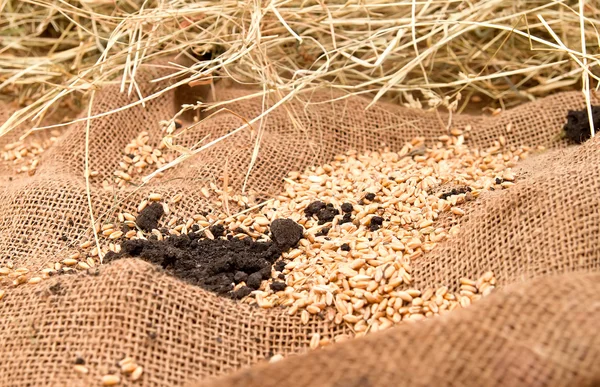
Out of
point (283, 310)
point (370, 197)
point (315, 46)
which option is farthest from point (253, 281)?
point (315, 46)

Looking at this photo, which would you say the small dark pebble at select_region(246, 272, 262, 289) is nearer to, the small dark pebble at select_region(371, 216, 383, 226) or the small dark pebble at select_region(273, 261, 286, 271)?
the small dark pebble at select_region(273, 261, 286, 271)

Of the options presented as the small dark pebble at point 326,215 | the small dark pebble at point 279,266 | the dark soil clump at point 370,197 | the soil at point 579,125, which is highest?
the soil at point 579,125

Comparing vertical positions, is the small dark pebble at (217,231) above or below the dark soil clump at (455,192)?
below

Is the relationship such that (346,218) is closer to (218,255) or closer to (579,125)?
(218,255)

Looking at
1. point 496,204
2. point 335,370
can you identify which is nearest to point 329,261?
point 496,204

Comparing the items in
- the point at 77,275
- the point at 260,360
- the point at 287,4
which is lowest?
the point at 260,360

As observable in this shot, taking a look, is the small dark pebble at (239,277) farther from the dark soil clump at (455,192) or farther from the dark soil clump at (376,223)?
the dark soil clump at (455,192)

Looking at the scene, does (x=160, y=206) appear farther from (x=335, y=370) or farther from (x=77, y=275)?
(x=335, y=370)

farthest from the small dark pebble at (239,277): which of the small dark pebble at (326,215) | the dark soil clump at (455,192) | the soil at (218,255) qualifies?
the dark soil clump at (455,192)
